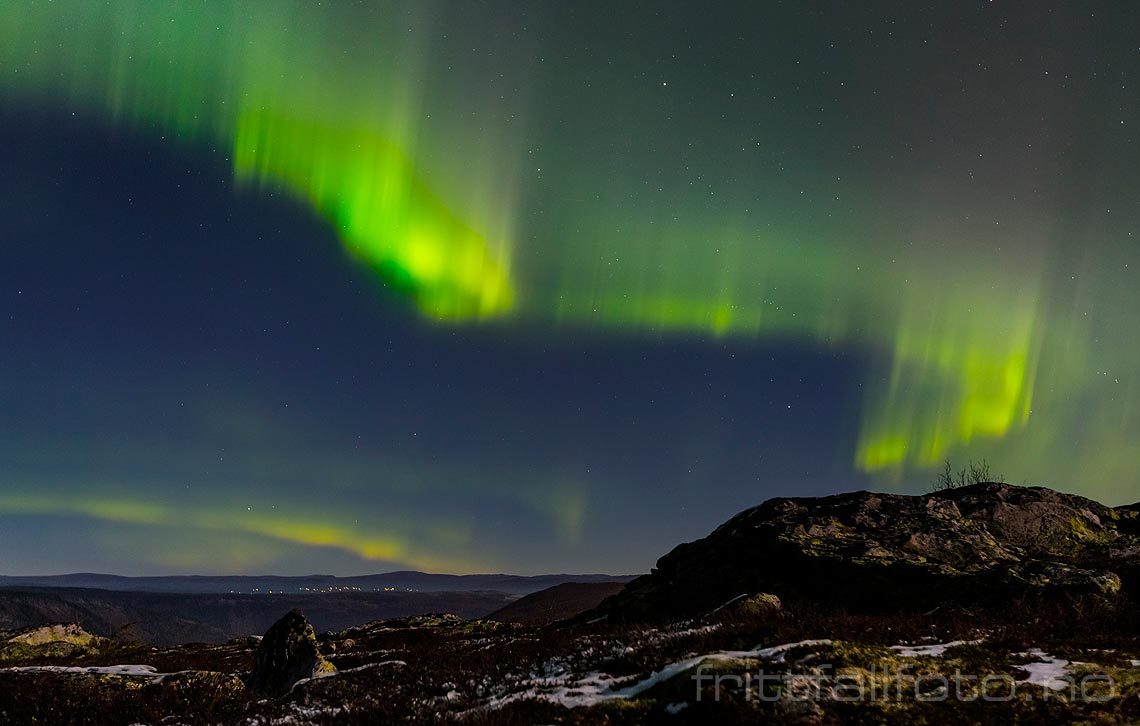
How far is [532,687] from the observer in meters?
11.5

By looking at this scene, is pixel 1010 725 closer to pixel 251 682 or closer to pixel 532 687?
pixel 532 687

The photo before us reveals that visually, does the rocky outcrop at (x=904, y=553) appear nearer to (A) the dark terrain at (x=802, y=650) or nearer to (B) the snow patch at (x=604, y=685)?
(A) the dark terrain at (x=802, y=650)

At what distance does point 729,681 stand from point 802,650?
2.28 m

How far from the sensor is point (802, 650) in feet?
34.6

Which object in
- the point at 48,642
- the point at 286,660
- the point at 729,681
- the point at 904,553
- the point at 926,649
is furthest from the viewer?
the point at 48,642

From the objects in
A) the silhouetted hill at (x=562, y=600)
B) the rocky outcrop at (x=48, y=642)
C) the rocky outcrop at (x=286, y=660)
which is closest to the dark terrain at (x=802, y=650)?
the rocky outcrop at (x=286, y=660)

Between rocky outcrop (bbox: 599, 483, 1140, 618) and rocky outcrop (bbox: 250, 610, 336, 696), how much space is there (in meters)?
12.5

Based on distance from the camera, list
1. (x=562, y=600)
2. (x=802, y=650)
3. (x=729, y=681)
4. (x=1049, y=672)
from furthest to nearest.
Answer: (x=562, y=600)
(x=802, y=650)
(x=1049, y=672)
(x=729, y=681)

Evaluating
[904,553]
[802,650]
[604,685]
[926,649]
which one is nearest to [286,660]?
[604,685]

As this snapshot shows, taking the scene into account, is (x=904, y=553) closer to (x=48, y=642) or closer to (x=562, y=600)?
(x=48, y=642)

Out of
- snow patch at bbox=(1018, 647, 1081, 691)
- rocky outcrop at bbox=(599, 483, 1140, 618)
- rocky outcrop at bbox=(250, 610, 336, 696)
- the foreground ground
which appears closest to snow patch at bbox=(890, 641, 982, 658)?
the foreground ground

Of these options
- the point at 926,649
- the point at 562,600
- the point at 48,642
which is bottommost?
the point at 562,600

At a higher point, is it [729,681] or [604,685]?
[729,681]

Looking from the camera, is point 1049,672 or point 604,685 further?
point 604,685
